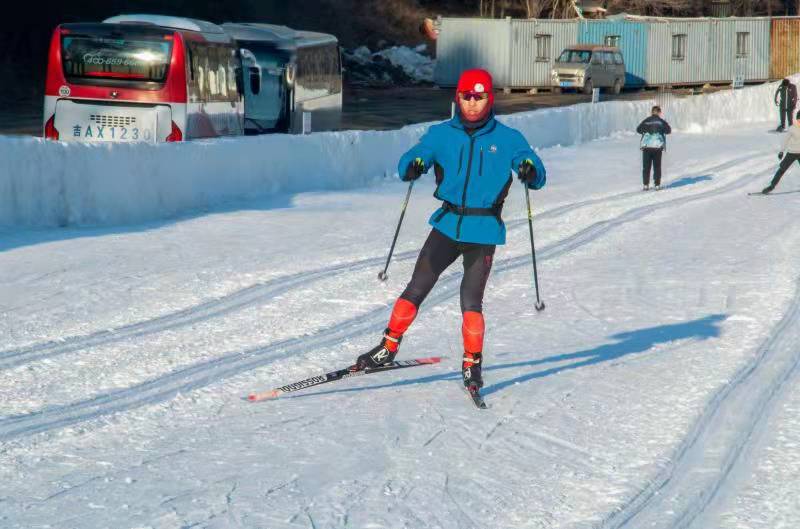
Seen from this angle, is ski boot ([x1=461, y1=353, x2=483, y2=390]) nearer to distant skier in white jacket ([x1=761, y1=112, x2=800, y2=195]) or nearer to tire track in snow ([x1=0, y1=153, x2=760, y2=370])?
tire track in snow ([x1=0, y1=153, x2=760, y2=370])

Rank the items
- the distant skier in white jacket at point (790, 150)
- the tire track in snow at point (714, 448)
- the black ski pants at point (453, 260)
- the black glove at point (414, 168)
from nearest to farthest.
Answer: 1. the tire track in snow at point (714, 448)
2. the black glove at point (414, 168)
3. the black ski pants at point (453, 260)
4. the distant skier in white jacket at point (790, 150)

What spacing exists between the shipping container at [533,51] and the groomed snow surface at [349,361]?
34526 millimetres

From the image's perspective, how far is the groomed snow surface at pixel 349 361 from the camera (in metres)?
5.82

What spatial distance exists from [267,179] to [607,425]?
11.6 metres

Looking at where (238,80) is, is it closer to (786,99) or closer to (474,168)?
(474,168)

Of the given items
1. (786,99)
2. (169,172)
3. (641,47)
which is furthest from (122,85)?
(641,47)

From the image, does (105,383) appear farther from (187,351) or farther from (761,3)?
(761,3)

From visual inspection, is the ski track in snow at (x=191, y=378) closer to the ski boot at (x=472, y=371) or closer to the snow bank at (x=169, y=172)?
the ski boot at (x=472, y=371)

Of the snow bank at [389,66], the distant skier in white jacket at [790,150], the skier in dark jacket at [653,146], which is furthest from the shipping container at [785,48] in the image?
the distant skier in white jacket at [790,150]

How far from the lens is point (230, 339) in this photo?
359 inches

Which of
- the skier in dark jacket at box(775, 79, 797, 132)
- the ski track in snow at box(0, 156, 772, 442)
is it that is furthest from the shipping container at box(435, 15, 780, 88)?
the ski track in snow at box(0, 156, 772, 442)

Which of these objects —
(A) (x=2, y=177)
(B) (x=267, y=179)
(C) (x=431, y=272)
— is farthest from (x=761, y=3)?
(C) (x=431, y=272)

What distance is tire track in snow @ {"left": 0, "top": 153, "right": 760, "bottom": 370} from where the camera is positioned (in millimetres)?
8508

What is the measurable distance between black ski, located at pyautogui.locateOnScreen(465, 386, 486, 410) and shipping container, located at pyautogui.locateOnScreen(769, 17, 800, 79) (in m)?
54.7
